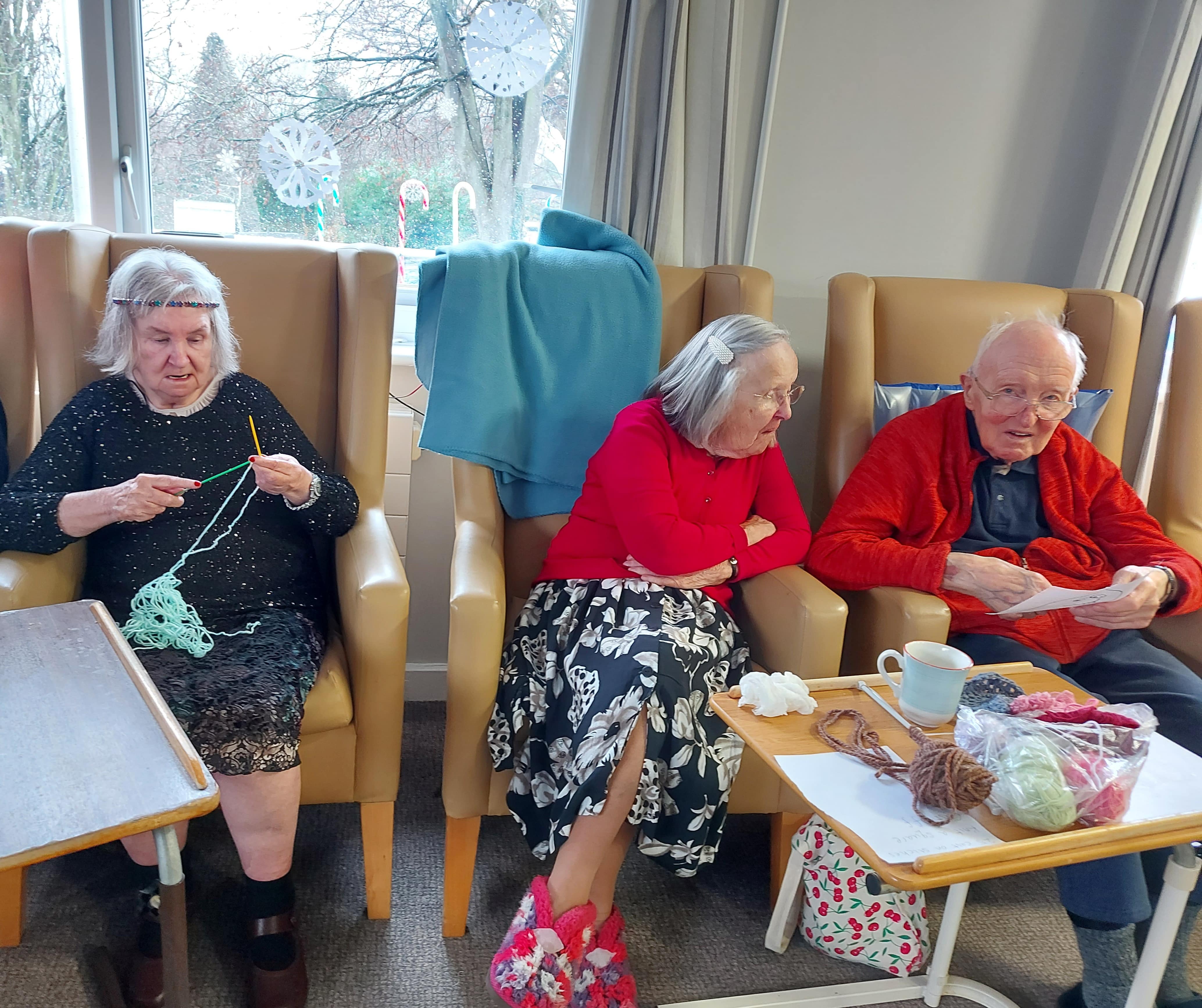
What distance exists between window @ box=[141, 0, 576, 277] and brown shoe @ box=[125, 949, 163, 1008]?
5.46 ft

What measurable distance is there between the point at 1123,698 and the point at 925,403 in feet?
2.38

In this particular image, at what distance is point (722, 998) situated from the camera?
1.49 metres

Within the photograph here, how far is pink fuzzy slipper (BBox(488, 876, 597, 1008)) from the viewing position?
1.34 metres

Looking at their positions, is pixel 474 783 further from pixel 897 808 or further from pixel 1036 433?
pixel 1036 433

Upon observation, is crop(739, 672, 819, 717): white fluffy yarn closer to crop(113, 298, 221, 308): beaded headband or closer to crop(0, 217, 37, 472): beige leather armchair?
crop(113, 298, 221, 308): beaded headband

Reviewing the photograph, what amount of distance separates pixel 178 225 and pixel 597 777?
5.81ft

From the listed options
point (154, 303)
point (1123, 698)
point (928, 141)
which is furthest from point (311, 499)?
point (928, 141)

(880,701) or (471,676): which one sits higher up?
(880,701)

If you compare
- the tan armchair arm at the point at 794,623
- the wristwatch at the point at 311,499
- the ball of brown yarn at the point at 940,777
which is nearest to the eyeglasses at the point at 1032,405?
the tan armchair arm at the point at 794,623

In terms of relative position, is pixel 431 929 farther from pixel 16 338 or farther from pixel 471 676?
pixel 16 338

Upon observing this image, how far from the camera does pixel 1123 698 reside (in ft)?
5.42

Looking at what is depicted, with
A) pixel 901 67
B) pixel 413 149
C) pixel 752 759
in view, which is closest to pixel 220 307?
pixel 413 149

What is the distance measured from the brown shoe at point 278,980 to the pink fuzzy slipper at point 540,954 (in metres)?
0.30

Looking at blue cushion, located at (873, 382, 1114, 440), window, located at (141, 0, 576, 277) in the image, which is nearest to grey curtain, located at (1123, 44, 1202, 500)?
blue cushion, located at (873, 382, 1114, 440)
